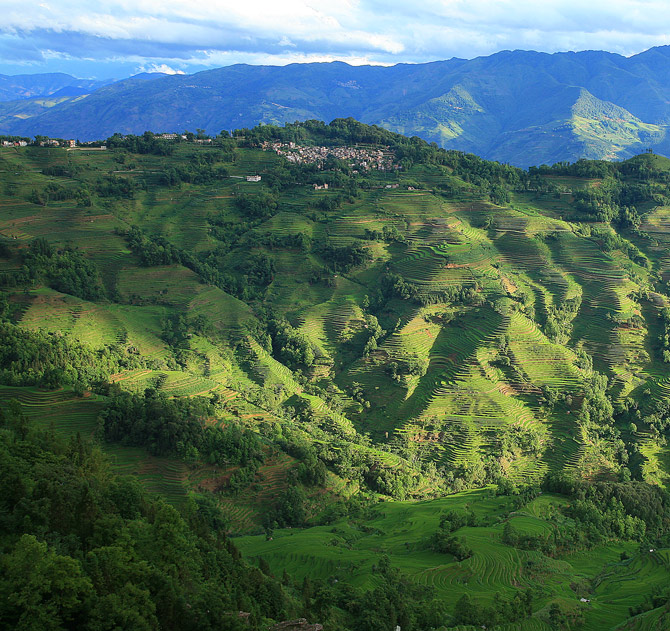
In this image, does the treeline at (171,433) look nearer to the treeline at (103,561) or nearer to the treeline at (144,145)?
the treeline at (103,561)

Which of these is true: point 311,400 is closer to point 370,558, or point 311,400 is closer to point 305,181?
point 370,558

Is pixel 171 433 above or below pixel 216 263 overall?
below

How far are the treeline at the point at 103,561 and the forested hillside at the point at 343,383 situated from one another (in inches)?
4.2

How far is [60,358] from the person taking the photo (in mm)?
32250

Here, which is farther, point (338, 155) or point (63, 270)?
point (338, 155)

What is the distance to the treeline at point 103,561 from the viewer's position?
12.4 m

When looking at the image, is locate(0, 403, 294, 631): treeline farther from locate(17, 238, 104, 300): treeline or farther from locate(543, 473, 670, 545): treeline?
locate(17, 238, 104, 300): treeline

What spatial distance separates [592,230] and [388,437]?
28.7m

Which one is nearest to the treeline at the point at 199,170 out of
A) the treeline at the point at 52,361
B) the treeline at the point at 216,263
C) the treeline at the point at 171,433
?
the treeline at the point at 216,263

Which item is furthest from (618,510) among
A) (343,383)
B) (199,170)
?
(199,170)

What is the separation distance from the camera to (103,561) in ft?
45.8

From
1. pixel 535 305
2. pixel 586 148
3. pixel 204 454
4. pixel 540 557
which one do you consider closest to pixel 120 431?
pixel 204 454

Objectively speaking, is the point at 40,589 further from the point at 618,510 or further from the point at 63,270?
the point at 63,270

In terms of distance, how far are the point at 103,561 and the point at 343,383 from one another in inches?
1081
